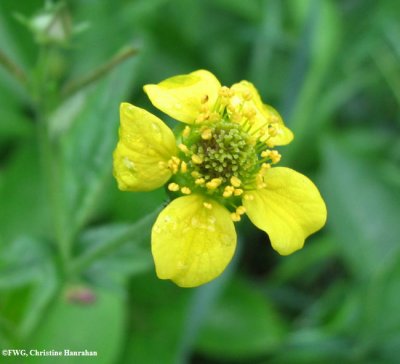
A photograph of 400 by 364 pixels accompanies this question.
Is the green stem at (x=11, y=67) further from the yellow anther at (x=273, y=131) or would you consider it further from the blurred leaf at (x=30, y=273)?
the yellow anther at (x=273, y=131)

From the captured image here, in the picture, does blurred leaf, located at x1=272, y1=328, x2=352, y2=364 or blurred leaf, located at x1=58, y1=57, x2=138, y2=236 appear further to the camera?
blurred leaf, located at x1=272, y1=328, x2=352, y2=364

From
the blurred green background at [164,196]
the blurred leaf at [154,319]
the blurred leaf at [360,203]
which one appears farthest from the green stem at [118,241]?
the blurred leaf at [360,203]

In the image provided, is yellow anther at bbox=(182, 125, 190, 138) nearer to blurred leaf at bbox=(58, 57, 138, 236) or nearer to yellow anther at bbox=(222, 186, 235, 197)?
yellow anther at bbox=(222, 186, 235, 197)

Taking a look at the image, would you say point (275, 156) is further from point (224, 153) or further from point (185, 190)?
point (185, 190)

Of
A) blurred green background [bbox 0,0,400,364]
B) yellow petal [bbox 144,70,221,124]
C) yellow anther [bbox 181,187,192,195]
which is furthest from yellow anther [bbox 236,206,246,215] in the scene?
blurred green background [bbox 0,0,400,364]

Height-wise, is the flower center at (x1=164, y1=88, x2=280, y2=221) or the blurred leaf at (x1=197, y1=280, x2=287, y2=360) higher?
the flower center at (x1=164, y1=88, x2=280, y2=221)

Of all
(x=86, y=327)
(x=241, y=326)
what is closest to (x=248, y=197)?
(x=86, y=327)

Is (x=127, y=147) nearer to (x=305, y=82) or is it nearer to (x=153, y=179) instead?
(x=153, y=179)
